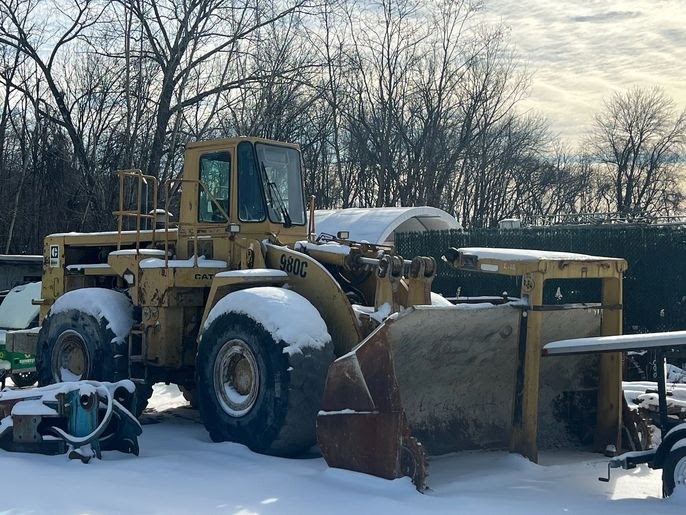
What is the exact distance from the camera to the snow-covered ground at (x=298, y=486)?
5.33m

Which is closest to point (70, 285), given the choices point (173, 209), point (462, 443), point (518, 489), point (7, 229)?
point (462, 443)

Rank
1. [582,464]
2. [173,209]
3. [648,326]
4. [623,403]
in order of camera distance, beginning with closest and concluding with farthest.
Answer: [582,464]
[623,403]
[648,326]
[173,209]

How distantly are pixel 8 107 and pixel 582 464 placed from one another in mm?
27989

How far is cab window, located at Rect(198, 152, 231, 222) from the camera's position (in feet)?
28.2

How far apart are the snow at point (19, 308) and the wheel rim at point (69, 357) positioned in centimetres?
391

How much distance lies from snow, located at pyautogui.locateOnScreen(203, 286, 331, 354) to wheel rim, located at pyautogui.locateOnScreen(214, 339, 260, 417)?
0.33m

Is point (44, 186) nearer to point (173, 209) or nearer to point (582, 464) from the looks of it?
point (173, 209)

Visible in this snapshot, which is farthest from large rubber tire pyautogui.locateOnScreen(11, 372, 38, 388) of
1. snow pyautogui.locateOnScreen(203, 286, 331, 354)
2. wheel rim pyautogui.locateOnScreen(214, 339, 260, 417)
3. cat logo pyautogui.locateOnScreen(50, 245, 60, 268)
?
snow pyautogui.locateOnScreen(203, 286, 331, 354)

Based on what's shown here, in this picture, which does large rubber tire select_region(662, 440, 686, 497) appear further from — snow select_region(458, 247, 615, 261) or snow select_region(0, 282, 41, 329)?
snow select_region(0, 282, 41, 329)

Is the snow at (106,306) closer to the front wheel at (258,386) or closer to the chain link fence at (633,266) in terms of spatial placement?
the front wheel at (258,386)

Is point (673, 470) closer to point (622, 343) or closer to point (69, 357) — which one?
point (622, 343)

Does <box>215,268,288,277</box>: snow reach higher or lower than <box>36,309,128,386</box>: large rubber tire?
higher

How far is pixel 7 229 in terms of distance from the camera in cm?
3028

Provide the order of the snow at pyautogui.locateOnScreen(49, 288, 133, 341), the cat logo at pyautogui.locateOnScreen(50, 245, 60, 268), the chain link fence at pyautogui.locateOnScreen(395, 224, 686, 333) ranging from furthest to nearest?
1. the chain link fence at pyautogui.locateOnScreen(395, 224, 686, 333)
2. the cat logo at pyautogui.locateOnScreen(50, 245, 60, 268)
3. the snow at pyautogui.locateOnScreen(49, 288, 133, 341)
